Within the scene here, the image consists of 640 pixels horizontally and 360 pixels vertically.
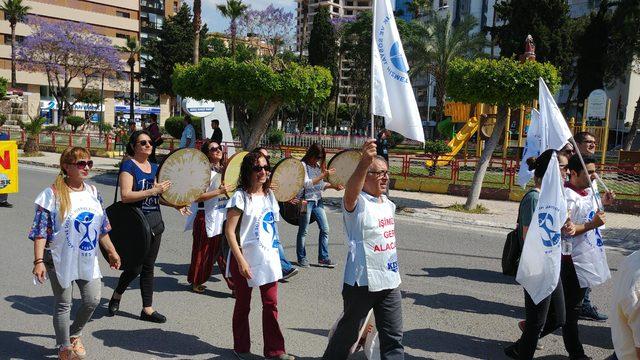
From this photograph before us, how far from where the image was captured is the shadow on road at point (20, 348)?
4.30m

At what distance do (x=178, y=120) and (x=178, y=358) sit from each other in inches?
1275

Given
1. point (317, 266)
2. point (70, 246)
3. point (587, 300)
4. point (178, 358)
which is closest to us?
point (70, 246)

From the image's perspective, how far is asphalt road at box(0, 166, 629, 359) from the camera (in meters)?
4.59

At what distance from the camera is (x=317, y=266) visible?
7320mm

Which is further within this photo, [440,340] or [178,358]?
[440,340]

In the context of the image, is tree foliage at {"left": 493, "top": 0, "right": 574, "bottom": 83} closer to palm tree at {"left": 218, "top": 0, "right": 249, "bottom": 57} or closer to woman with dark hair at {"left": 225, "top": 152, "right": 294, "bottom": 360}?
palm tree at {"left": 218, "top": 0, "right": 249, "bottom": 57}

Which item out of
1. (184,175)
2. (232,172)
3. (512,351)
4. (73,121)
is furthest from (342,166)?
Answer: (73,121)

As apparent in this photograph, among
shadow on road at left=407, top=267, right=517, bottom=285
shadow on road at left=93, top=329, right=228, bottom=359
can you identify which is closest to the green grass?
shadow on road at left=407, top=267, right=517, bottom=285

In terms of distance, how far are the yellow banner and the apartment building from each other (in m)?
46.9

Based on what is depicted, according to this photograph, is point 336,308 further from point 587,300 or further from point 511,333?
point 587,300

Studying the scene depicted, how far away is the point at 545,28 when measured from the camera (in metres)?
34.7

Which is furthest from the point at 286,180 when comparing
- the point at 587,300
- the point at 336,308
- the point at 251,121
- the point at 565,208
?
the point at 251,121

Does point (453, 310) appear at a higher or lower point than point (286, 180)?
lower

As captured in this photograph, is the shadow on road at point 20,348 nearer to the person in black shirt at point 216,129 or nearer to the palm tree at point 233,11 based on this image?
the person in black shirt at point 216,129
